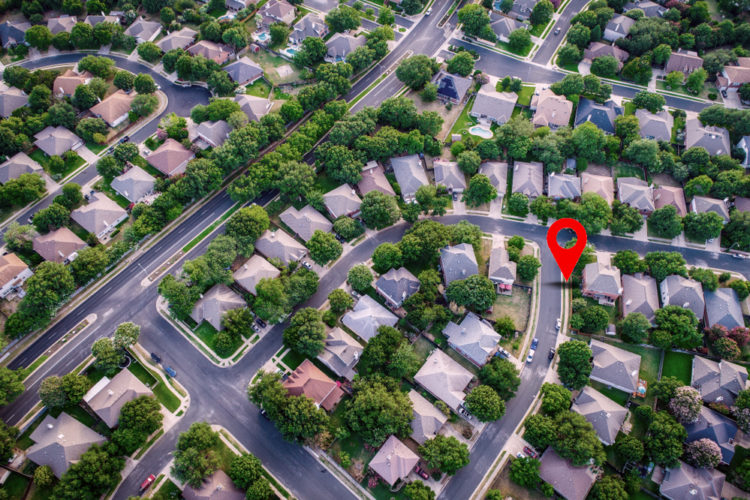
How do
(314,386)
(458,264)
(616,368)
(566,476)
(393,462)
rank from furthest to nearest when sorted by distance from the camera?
(458,264), (616,368), (314,386), (393,462), (566,476)

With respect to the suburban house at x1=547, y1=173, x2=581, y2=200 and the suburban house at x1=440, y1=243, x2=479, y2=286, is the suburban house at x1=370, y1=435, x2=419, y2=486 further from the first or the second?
the suburban house at x1=547, y1=173, x2=581, y2=200

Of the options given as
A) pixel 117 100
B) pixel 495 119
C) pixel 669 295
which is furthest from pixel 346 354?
pixel 117 100

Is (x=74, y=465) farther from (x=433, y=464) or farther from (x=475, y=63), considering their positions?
(x=475, y=63)

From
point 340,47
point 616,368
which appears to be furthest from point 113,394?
point 340,47

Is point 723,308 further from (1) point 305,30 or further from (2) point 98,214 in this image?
(2) point 98,214

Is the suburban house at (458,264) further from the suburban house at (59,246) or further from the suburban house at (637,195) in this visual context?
the suburban house at (59,246)
